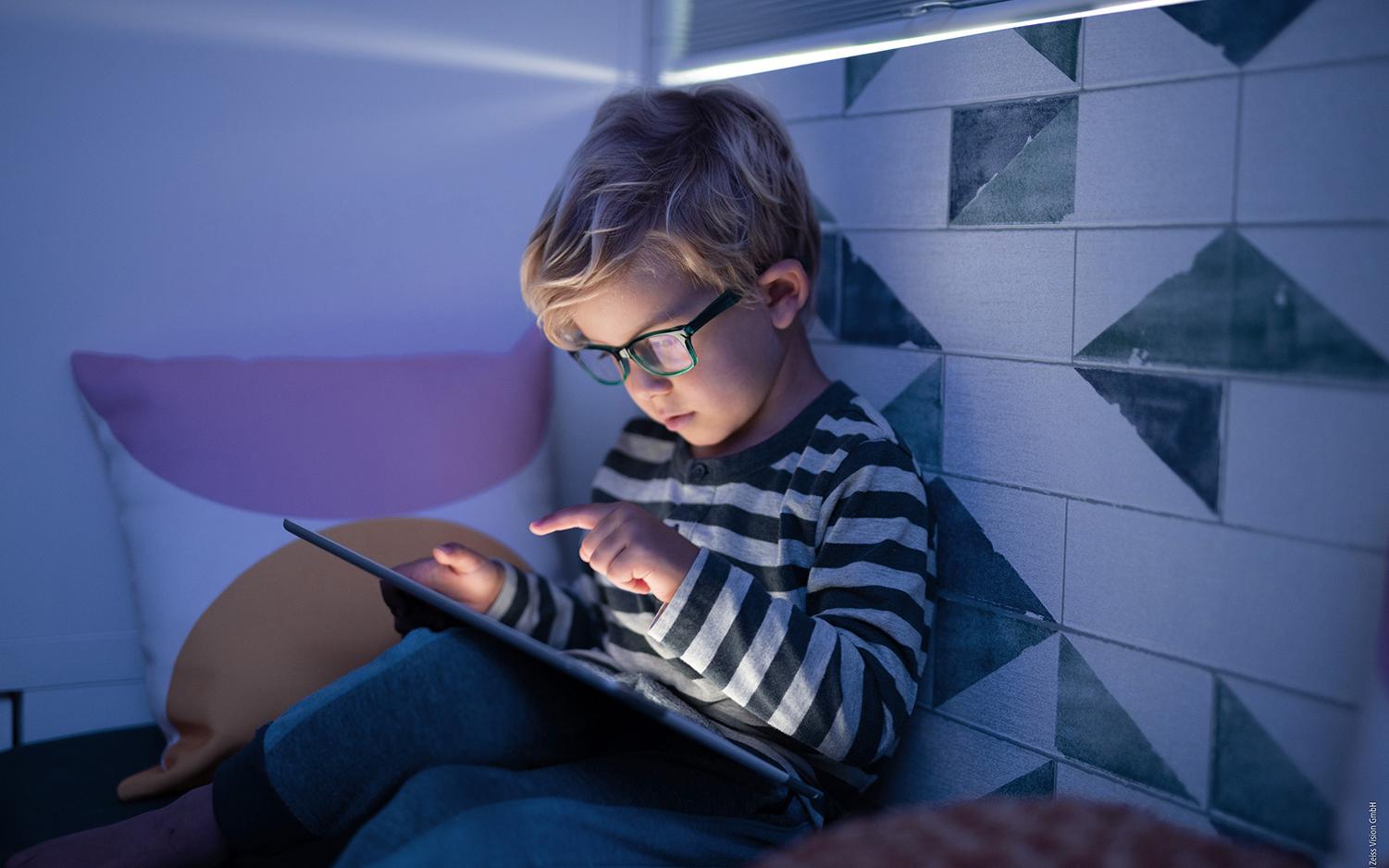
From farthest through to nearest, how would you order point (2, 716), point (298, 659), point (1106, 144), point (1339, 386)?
point (2, 716) < point (298, 659) < point (1106, 144) < point (1339, 386)

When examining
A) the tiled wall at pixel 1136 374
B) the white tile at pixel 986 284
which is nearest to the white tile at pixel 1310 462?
the tiled wall at pixel 1136 374

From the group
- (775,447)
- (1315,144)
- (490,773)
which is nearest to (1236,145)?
(1315,144)

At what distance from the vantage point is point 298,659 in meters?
1.08

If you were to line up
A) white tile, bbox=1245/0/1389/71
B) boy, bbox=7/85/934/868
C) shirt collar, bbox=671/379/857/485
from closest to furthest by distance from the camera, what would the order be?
white tile, bbox=1245/0/1389/71, boy, bbox=7/85/934/868, shirt collar, bbox=671/379/857/485

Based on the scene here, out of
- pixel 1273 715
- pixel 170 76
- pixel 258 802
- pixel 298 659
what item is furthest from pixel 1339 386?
pixel 170 76

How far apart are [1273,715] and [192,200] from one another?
3.83ft

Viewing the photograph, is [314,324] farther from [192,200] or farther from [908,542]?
[908,542]

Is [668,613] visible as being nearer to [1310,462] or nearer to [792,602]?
[792,602]

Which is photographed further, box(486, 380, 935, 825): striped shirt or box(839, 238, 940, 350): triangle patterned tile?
box(839, 238, 940, 350): triangle patterned tile

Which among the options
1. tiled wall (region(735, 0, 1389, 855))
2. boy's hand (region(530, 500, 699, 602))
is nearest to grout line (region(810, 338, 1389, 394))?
tiled wall (region(735, 0, 1389, 855))

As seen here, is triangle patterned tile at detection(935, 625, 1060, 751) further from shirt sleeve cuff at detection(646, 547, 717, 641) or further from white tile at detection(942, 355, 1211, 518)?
shirt sleeve cuff at detection(646, 547, 717, 641)

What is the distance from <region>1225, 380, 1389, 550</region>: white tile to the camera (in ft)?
2.02

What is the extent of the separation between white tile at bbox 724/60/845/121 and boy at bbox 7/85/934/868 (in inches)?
3.5

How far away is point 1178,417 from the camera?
775mm
